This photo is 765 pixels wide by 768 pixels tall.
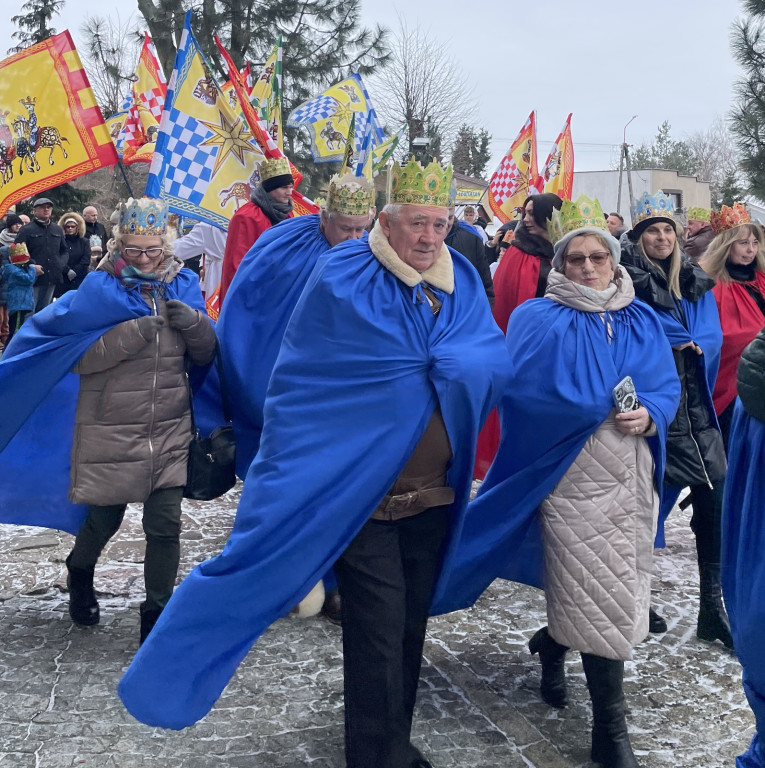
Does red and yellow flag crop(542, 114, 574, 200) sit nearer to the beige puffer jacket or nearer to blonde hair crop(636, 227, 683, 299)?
blonde hair crop(636, 227, 683, 299)

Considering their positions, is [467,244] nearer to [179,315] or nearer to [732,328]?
[732,328]

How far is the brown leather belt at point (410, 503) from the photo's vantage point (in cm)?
310

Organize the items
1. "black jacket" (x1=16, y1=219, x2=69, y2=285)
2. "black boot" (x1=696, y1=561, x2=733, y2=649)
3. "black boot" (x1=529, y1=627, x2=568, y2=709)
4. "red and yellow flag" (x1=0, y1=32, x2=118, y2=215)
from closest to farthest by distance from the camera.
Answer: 1. "black boot" (x1=529, y1=627, x2=568, y2=709)
2. "black boot" (x1=696, y1=561, x2=733, y2=649)
3. "red and yellow flag" (x1=0, y1=32, x2=118, y2=215)
4. "black jacket" (x1=16, y1=219, x2=69, y2=285)

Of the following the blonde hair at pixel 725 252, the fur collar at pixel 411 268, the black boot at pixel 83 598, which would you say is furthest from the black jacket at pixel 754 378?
the black boot at pixel 83 598

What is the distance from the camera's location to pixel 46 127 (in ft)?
22.3

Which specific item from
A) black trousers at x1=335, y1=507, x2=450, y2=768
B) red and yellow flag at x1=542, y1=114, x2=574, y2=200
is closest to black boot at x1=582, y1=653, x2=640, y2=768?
black trousers at x1=335, y1=507, x2=450, y2=768

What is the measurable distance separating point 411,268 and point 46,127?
470cm

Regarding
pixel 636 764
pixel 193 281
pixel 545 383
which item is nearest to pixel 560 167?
pixel 193 281

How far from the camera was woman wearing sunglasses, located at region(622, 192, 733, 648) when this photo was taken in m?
4.51

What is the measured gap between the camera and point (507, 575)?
3971 millimetres

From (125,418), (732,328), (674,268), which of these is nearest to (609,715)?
(674,268)

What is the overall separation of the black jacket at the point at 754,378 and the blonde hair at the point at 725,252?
2752 millimetres

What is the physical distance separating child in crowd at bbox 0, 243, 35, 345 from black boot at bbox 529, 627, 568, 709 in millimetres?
11124

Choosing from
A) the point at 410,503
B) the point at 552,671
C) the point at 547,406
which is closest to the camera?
the point at 410,503
